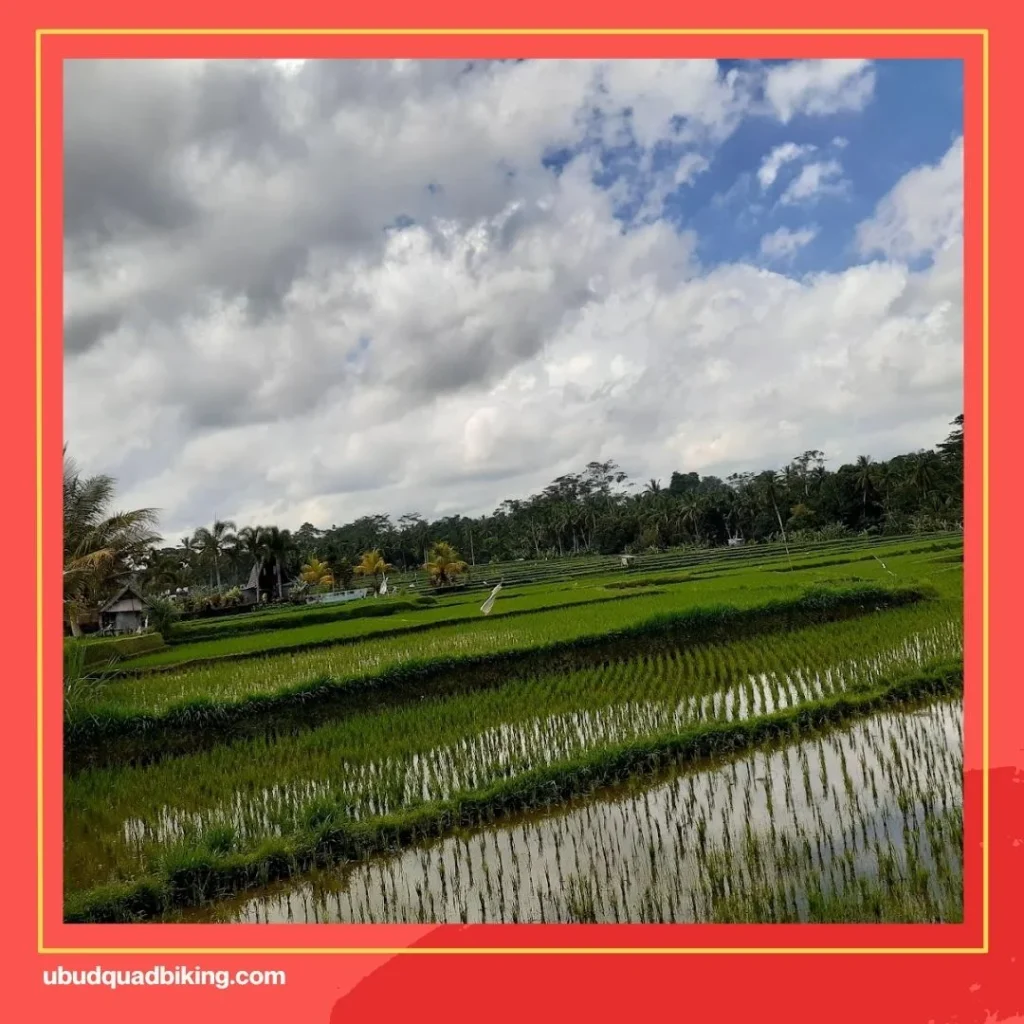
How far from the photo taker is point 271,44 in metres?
3.42

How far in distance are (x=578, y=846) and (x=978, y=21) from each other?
17.3 feet

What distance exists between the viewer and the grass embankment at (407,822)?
415 cm

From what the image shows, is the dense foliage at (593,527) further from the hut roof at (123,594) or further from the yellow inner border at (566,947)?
the yellow inner border at (566,947)

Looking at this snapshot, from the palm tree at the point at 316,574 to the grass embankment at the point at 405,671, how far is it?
13.5m

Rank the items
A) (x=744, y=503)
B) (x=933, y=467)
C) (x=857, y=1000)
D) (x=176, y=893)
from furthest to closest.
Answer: (x=744, y=503) < (x=933, y=467) < (x=176, y=893) < (x=857, y=1000)

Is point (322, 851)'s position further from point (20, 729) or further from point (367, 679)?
point (367, 679)

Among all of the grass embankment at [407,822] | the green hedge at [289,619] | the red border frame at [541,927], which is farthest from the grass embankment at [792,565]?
the red border frame at [541,927]

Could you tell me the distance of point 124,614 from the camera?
17.6 meters

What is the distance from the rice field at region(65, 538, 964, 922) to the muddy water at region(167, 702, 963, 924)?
0.02 m

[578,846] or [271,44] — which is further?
[578,846]

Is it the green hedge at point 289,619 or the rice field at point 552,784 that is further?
the green hedge at point 289,619

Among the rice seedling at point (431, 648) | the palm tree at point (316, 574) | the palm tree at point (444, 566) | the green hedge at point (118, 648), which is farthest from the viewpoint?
the palm tree at point (316, 574)

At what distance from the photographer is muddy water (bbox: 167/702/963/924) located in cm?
374

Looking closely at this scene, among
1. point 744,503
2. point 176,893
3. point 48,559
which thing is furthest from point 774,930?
point 744,503
